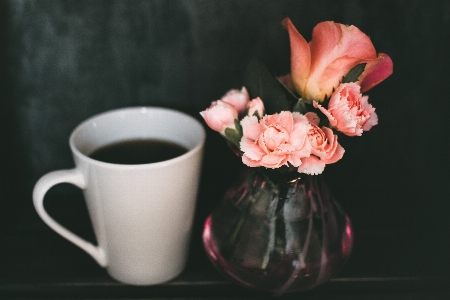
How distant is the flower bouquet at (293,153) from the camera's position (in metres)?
0.32

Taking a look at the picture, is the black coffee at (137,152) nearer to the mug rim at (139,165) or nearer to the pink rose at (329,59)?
the mug rim at (139,165)

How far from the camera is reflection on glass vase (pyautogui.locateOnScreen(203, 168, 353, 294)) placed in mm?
374

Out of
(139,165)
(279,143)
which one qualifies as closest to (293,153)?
(279,143)

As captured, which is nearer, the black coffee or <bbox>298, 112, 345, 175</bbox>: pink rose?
<bbox>298, 112, 345, 175</bbox>: pink rose

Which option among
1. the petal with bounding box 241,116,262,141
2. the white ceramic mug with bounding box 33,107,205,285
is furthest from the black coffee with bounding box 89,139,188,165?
the petal with bounding box 241,116,262,141

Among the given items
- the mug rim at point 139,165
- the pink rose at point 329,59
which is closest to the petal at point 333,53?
the pink rose at point 329,59

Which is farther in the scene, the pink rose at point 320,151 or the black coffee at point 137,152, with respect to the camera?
the black coffee at point 137,152

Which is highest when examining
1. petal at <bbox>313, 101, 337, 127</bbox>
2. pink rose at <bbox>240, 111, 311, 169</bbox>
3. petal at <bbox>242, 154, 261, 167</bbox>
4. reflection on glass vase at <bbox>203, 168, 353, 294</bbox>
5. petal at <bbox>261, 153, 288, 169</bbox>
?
petal at <bbox>313, 101, 337, 127</bbox>

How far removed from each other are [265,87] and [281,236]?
13cm

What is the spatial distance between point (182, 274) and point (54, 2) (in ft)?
0.95

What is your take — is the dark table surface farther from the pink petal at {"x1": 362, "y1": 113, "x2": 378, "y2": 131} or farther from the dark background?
the pink petal at {"x1": 362, "y1": 113, "x2": 378, "y2": 131}

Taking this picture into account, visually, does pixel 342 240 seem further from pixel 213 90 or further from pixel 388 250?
pixel 213 90

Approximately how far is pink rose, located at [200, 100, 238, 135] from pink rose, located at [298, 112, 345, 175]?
6 centimetres

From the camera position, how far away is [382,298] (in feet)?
1.30
